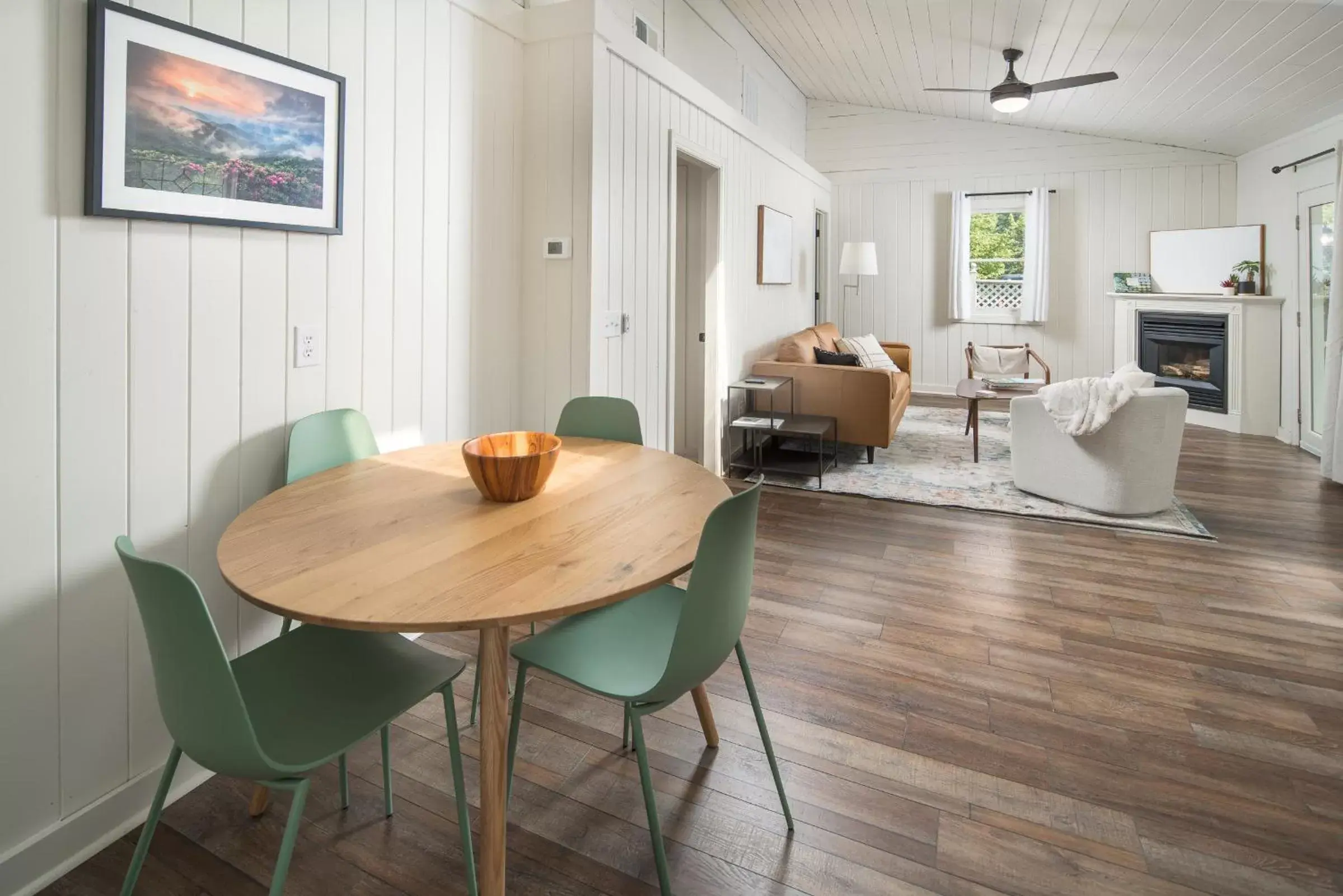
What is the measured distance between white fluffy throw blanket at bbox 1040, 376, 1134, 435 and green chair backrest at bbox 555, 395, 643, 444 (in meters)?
2.65

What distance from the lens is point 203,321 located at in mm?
1887

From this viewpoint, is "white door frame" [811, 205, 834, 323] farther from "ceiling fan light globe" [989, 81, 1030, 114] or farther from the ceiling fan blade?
the ceiling fan blade

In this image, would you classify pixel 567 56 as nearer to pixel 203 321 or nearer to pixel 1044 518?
pixel 203 321

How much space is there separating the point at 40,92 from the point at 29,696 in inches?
49.6

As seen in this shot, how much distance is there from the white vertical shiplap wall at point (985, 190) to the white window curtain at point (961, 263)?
4.2 inches

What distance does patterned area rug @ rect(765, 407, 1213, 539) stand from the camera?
410 centimetres

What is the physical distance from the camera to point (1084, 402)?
13.2ft

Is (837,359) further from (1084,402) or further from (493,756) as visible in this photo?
(493,756)

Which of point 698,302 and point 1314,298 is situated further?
point 1314,298

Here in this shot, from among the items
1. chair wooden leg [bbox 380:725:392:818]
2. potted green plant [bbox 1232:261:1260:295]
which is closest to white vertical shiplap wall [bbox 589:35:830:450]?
chair wooden leg [bbox 380:725:392:818]

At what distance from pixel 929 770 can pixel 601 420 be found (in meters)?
1.50

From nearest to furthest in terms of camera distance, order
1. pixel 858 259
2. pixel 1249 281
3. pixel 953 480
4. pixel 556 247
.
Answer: pixel 556 247, pixel 953 480, pixel 1249 281, pixel 858 259

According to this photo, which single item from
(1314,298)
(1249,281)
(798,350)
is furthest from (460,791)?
(1249,281)

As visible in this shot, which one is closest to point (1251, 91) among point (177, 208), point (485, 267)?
point (485, 267)
